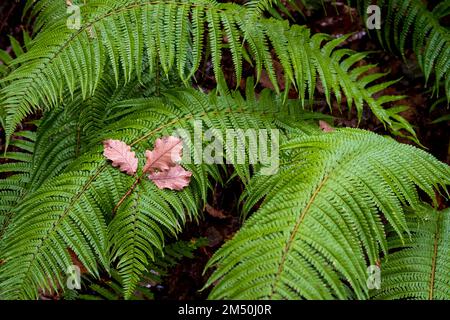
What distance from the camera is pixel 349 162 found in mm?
1688

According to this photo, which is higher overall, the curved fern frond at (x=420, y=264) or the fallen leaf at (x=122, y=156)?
the fallen leaf at (x=122, y=156)

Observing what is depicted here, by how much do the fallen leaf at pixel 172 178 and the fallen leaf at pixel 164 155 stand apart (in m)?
0.02

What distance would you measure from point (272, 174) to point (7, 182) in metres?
1.27

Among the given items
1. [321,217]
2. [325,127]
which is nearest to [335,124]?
[325,127]

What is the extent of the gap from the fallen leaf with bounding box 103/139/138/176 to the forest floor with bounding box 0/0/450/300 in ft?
2.96

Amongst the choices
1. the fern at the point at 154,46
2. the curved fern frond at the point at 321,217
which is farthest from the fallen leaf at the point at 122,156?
the curved fern frond at the point at 321,217

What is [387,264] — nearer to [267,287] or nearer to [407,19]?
[267,287]

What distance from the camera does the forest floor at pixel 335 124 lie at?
9.36 feet

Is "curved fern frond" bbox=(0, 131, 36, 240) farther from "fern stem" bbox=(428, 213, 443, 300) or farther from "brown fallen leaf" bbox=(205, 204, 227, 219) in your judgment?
"fern stem" bbox=(428, 213, 443, 300)

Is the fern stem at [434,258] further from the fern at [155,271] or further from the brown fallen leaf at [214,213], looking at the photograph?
the brown fallen leaf at [214,213]

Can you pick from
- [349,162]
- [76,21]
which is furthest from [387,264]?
[76,21]

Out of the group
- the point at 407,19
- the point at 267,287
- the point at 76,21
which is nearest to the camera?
the point at 267,287

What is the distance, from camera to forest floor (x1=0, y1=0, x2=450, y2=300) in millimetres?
2852

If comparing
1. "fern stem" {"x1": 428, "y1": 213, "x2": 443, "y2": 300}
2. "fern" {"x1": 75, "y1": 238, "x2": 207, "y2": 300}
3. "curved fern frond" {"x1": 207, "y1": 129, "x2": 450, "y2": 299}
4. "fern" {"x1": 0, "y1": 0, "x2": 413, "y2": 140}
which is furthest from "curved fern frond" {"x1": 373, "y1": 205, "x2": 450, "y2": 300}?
"fern" {"x1": 75, "y1": 238, "x2": 207, "y2": 300}
